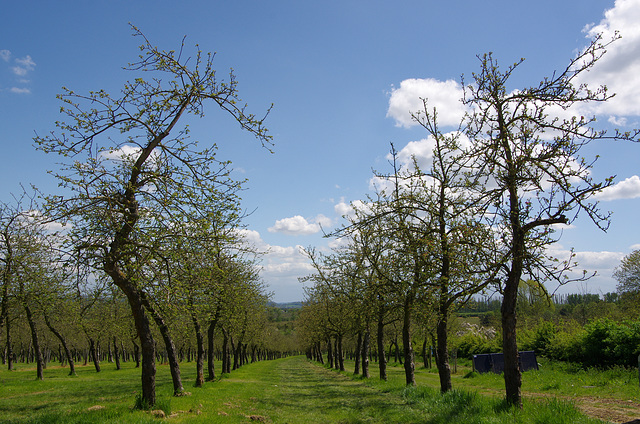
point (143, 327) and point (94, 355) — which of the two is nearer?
point (143, 327)

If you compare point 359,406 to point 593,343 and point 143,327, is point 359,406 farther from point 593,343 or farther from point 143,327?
point 593,343

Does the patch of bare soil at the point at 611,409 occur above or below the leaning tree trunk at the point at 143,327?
below

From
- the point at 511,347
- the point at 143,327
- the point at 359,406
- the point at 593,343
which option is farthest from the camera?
the point at 593,343

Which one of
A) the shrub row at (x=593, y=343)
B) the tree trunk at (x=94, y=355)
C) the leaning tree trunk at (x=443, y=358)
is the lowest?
the tree trunk at (x=94, y=355)

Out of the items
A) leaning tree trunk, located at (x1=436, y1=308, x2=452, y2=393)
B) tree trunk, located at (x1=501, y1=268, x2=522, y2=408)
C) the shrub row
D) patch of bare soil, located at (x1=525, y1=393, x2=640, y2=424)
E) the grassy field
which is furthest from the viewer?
the shrub row

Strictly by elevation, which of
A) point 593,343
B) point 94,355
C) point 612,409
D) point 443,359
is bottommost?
point 94,355

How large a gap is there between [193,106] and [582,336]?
25.9 m

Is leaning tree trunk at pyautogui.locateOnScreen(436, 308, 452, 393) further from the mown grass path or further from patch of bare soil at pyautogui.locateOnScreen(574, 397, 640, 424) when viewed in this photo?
patch of bare soil at pyautogui.locateOnScreen(574, 397, 640, 424)

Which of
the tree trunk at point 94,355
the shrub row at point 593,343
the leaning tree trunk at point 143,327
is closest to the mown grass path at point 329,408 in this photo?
the leaning tree trunk at point 143,327

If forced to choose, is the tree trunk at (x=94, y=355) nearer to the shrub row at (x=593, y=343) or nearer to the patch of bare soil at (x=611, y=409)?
the shrub row at (x=593, y=343)

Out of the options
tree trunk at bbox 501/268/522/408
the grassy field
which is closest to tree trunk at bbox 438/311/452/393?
the grassy field

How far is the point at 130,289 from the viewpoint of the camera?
35.0ft

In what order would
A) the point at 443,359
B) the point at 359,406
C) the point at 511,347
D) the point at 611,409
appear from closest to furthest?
the point at 511,347 → the point at 611,409 → the point at 359,406 → the point at 443,359

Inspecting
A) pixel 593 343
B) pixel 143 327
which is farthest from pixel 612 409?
pixel 143 327
